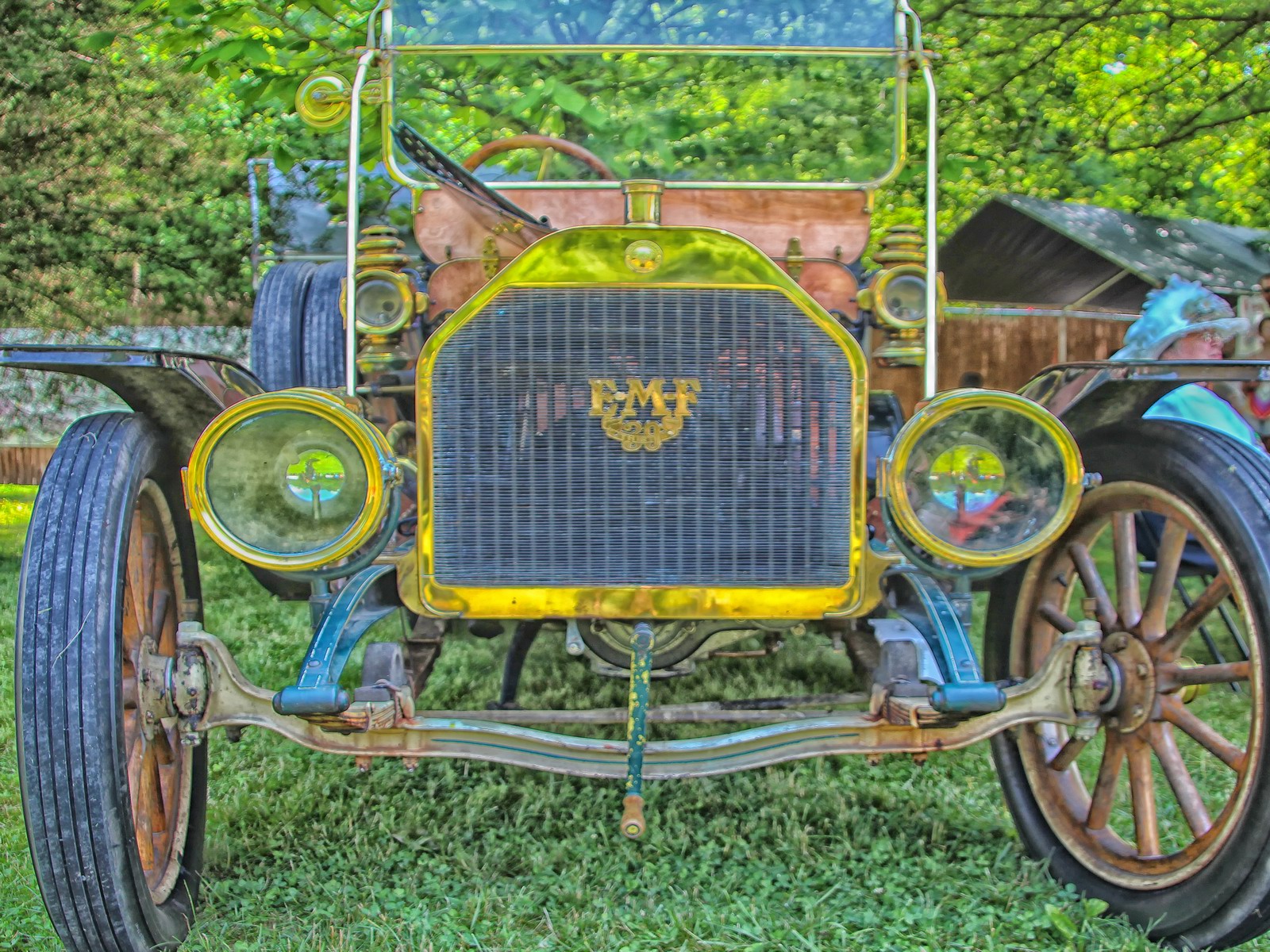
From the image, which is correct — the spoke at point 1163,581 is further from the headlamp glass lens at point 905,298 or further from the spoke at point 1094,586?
the headlamp glass lens at point 905,298

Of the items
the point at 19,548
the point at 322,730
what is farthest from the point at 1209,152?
the point at 19,548

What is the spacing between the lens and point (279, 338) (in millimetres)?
4363

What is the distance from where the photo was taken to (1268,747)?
2.23m

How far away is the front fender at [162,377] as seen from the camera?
236 cm

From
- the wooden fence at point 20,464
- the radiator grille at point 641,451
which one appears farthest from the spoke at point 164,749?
the wooden fence at point 20,464

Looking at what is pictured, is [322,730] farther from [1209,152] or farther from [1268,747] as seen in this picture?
[1209,152]

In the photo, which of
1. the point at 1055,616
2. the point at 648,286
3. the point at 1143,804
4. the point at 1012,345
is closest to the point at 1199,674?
the point at 1143,804

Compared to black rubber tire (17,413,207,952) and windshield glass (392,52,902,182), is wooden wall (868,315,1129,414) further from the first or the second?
black rubber tire (17,413,207,952)

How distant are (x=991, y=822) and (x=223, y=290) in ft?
24.0

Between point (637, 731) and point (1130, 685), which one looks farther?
point (1130, 685)

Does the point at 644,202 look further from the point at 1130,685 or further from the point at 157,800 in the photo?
the point at 157,800

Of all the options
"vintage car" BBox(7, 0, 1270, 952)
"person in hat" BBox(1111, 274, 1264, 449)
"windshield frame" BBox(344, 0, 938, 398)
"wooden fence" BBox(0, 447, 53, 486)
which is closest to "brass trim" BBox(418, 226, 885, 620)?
"vintage car" BBox(7, 0, 1270, 952)

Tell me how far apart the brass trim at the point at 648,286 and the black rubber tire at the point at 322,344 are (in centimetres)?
191

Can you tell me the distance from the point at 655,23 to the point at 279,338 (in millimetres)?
1990
